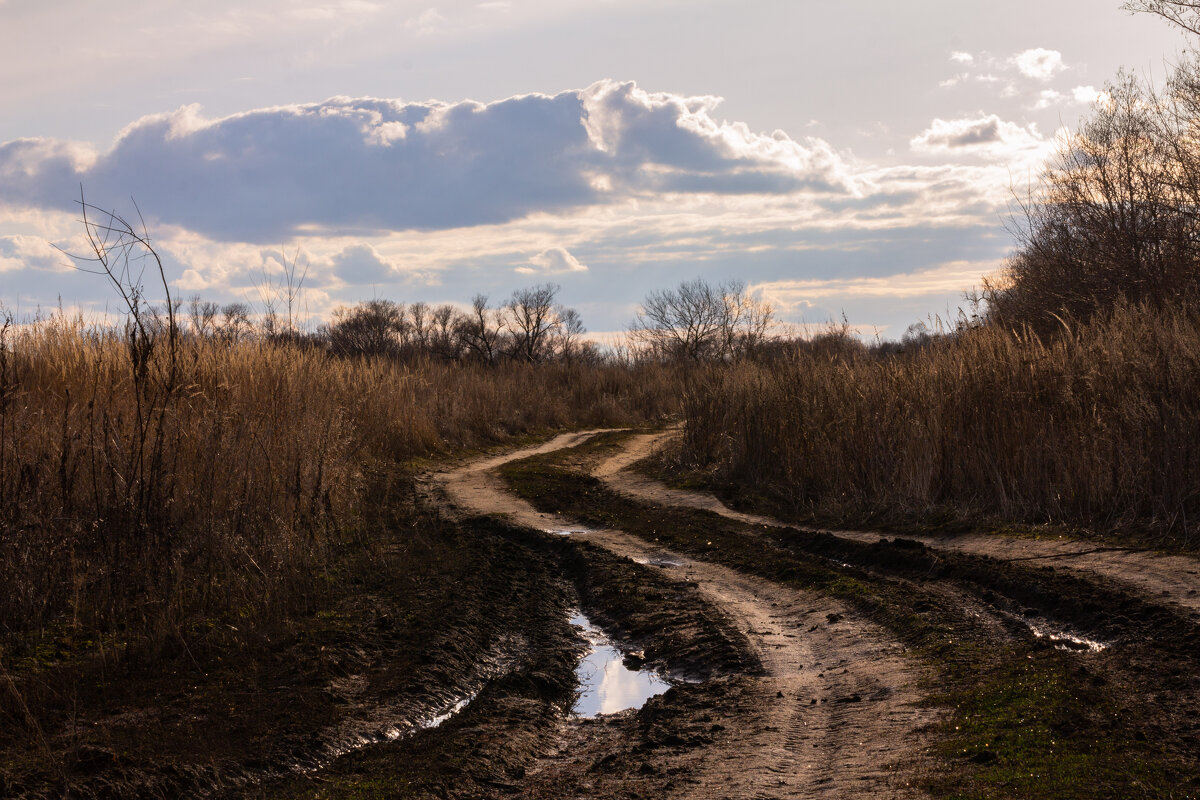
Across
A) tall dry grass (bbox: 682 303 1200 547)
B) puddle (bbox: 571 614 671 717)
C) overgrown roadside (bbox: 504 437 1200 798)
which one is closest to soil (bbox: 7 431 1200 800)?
overgrown roadside (bbox: 504 437 1200 798)

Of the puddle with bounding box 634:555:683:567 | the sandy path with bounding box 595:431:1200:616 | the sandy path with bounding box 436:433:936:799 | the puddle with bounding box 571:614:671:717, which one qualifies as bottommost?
the puddle with bounding box 571:614:671:717

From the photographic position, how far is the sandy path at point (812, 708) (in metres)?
3.71

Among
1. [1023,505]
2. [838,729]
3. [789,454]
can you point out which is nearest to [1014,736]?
[838,729]

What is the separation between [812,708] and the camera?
464 cm

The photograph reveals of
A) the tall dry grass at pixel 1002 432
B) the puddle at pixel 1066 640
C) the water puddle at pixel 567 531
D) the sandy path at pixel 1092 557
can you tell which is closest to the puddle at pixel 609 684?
the puddle at pixel 1066 640

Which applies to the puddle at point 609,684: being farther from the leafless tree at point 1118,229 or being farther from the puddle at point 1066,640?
the leafless tree at point 1118,229

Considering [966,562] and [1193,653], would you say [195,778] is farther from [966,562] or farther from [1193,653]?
[966,562]

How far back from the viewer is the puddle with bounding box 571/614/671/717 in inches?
201

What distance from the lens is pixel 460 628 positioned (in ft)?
20.2

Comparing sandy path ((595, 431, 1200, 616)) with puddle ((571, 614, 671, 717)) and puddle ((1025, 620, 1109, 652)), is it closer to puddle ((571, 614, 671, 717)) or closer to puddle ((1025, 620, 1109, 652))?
puddle ((1025, 620, 1109, 652))

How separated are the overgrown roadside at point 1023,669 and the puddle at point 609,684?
1719 mm

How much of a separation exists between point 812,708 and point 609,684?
1.40 m

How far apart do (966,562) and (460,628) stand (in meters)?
4.38

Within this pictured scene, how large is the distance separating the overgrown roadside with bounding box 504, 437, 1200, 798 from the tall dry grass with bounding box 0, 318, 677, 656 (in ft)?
13.8
